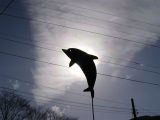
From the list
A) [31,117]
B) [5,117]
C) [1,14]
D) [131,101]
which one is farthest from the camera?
[31,117]

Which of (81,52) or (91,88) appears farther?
(81,52)

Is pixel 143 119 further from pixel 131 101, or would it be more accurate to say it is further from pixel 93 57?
pixel 93 57

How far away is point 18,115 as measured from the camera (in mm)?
53250

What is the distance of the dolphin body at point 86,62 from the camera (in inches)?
390

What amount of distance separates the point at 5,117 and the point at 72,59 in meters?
43.6

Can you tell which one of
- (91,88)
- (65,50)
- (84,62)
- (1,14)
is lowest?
(91,88)

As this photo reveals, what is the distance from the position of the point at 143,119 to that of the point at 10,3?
148 feet

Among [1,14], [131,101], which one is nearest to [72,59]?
[1,14]

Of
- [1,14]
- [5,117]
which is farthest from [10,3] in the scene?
[5,117]

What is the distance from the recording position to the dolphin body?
9.91 metres

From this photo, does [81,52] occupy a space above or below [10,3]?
below

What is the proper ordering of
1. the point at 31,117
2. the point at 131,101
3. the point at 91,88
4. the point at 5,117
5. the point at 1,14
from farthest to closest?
the point at 31,117
the point at 5,117
the point at 131,101
the point at 1,14
the point at 91,88

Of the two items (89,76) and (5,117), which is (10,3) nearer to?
(89,76)

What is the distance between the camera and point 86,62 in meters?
10.4
